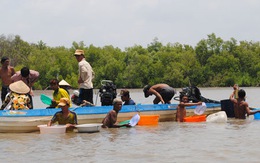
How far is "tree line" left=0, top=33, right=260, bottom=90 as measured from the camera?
79062 millimetres

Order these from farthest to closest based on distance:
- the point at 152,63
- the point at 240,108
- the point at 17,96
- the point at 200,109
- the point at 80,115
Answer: the point at 152,63, the point at 240,108, the point at 200,109, the point at 80,115, the point at 17,96

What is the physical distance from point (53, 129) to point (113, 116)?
5.44 ft

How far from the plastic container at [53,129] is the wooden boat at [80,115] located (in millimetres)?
406

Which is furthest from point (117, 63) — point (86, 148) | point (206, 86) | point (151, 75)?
point (86, 148)

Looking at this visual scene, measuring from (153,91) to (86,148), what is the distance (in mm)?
5046

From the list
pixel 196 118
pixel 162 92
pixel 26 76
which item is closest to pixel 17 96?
pixel 26 76

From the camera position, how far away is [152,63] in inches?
3310

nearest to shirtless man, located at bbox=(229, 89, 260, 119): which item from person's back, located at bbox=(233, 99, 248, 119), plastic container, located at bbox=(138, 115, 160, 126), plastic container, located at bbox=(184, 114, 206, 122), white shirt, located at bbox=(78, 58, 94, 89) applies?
person's back, located at bbox=(233, 99, 248, 119)

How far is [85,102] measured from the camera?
12586 mm

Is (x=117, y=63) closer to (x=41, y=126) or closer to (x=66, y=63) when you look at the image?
(x=66, y=63)

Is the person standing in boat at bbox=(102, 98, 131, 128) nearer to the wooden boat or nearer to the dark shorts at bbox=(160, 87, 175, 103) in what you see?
the wooden boat

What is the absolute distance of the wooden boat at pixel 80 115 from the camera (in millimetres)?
11273

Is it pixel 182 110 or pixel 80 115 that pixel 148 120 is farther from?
pixel 80 115

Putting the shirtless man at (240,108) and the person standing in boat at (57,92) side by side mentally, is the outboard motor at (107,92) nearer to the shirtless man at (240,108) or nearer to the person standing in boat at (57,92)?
the person standing in boat at (57,92)
